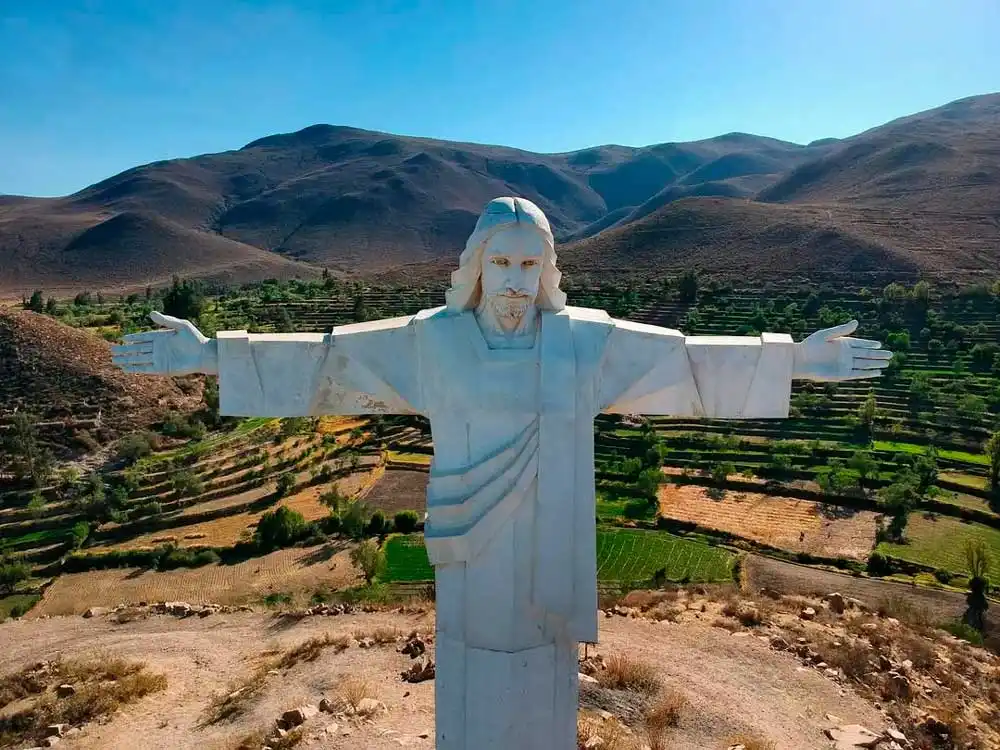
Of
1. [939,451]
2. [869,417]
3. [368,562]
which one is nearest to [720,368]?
[368,562]

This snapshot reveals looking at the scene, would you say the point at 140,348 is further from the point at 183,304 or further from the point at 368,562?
the point at 183,304

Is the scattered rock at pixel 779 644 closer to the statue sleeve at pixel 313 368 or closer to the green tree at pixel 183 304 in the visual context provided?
the statue sleeve at pixel 313 368

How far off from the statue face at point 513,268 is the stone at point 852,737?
7854mm

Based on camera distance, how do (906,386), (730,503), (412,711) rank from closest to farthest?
(412,711), (730,503), (906,386)

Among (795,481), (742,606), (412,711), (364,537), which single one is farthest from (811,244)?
(412,711)

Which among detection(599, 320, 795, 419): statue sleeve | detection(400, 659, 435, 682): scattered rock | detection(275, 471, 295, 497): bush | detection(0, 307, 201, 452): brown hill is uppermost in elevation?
detection(599, 320, 795, 419): statue sleeve

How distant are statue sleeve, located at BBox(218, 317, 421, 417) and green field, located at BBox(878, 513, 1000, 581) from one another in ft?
77.8

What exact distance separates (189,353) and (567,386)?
121 inches

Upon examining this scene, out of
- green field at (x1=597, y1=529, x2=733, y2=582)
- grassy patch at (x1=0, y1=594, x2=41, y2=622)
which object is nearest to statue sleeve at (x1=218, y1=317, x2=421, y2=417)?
green field at (x1=597, y1=529, x2=733, y2=582)

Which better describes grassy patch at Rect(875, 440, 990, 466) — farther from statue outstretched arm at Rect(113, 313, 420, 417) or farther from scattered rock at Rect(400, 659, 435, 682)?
statue outstretched arm at Rect(113, 313, 420, 417)

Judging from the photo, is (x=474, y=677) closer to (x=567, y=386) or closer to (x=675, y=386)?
(x=567, y=386)

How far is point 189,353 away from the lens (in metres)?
5.79

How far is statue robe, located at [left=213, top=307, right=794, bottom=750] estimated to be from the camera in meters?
5.46

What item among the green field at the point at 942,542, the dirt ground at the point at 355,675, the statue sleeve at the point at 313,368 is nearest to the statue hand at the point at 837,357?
the statue sleeve at the point at 313,368
